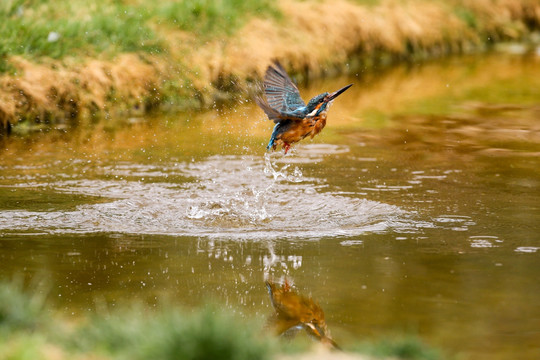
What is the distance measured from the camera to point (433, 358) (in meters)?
4.01

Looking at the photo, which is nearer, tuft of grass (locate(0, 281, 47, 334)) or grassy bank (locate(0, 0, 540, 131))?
tuft of grass (locate(0, 281, 47, 334))

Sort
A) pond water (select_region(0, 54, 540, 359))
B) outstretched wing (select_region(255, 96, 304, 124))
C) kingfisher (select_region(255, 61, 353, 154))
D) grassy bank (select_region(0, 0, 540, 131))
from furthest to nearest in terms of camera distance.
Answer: grassy bank (select_region(0, 0, 540, 131)), kingfisher (select_region(255, 61, 353, 154)), outstretched wing (select_region(255, 96, 304, 124)), pond water (select_region(0, 54, 540, 359))

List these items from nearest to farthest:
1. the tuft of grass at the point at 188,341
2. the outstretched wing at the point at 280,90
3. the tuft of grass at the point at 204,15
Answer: the tuft of grass at the point at 188,341 < the outstretched wing at the point at 280,90 < the tuft of grass at the point at 204,15

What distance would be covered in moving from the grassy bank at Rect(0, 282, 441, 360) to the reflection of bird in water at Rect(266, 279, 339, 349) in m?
0.21

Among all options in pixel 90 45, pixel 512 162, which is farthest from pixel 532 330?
pixel 90 45

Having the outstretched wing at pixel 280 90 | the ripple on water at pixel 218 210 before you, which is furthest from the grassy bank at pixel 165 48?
the outstretched wing at pixel 280 90

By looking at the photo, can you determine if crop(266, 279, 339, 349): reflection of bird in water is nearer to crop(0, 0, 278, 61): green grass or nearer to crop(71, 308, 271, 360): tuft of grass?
crop(71, 308, 271, 360): tuft of grass

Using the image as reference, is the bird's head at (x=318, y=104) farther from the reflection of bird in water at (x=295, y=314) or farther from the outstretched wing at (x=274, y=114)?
the reflection of bird in water at (x=295, y=314)

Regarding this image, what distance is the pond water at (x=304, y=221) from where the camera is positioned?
5.04 metres

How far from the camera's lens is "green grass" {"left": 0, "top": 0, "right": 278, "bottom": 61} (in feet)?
37.1

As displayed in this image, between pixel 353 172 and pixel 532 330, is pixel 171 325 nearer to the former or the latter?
pixel 532 330

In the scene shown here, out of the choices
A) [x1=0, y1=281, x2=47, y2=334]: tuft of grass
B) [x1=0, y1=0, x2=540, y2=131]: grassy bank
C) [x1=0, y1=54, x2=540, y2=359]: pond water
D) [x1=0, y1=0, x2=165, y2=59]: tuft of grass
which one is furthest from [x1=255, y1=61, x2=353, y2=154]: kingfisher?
[x1=0, y1=0, x2=165, y2=59]: tuft of grass

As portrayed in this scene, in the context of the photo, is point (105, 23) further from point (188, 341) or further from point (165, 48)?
point (188, 341)

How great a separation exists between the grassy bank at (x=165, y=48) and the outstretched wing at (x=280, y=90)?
15.3 feet
